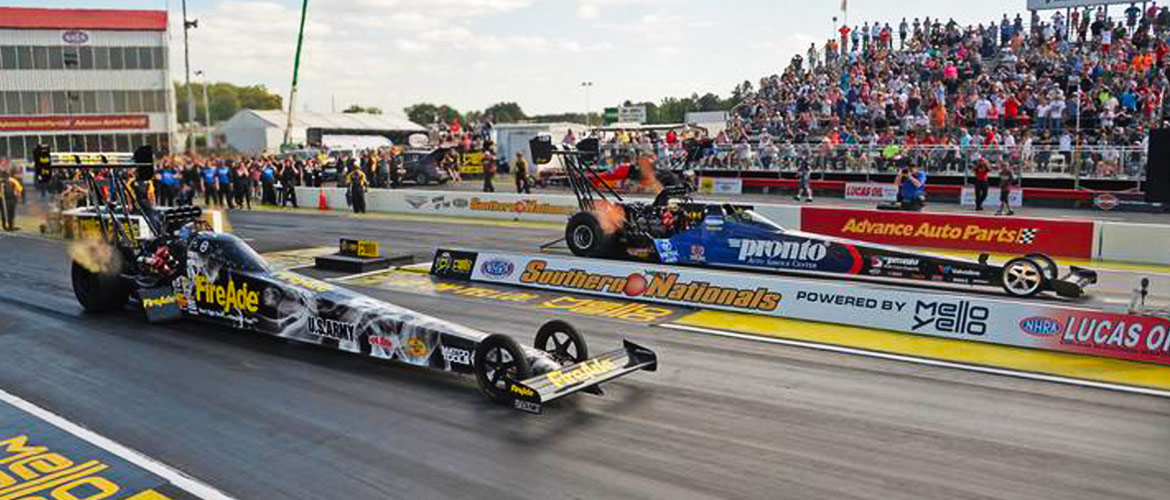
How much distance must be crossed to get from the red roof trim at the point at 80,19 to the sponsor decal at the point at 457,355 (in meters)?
67.9

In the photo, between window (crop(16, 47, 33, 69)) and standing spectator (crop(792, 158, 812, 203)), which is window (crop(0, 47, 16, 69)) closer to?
window (crop(16, 47, 33, 69))

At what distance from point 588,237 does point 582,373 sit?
9301 millimetres

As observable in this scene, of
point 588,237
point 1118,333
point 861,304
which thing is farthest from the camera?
point 588,237

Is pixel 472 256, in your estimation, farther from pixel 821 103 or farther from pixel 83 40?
pixel 83 40

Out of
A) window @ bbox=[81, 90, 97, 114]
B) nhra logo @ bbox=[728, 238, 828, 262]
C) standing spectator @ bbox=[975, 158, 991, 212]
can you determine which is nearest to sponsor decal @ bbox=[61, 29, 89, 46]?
window @ bbox=[81, 90, 97, 114]

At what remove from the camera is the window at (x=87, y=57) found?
6575 centimetres

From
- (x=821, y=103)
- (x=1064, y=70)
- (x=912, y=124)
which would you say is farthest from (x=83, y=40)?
(x=1064, y=70)

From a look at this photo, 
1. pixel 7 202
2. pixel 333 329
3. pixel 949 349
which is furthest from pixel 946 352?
pixel 7 202

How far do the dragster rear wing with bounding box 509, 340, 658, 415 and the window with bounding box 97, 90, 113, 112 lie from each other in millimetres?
69280

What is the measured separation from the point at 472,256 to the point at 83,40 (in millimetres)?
62391

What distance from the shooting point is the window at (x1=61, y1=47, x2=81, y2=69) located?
214ft

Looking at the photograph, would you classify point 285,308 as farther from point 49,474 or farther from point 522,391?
point 522,391

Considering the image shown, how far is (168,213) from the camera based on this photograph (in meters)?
11.9

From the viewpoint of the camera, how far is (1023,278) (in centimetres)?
1334
